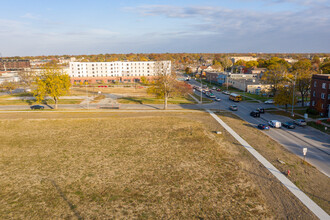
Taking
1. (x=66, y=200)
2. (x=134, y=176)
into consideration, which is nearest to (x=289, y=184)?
(x=134, y=176)

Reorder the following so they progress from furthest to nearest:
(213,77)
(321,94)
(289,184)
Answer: (213,77)
(321,94)
(289,184)

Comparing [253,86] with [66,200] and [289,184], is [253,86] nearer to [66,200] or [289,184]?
[289,184]

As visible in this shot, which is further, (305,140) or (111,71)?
(111,71)

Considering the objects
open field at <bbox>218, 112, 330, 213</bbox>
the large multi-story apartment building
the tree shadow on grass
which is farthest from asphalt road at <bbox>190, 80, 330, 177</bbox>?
the large multi-story apartment building

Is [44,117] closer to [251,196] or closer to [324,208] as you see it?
[251,196]

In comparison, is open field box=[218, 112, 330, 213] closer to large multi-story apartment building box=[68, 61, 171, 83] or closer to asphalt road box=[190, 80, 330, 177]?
asphalt road box=[190, 80, 330, 177]
